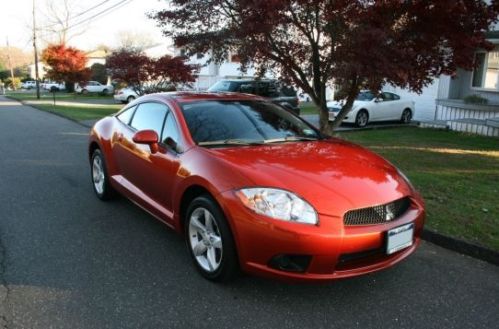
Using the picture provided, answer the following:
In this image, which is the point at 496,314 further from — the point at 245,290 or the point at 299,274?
the point at 245,290

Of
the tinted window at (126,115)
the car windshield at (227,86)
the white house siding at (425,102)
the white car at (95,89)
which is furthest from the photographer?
the white car at (95,89)

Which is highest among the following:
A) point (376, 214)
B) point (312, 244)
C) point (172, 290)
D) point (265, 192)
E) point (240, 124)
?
point (240, 124)

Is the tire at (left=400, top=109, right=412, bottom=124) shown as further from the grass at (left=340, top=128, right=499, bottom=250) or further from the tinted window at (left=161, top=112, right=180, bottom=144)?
the tinted window at (left=161, top=112, right=180, bottom=144)

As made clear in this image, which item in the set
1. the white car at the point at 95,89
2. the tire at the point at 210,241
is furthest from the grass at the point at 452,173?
the white car at the point at 95,89

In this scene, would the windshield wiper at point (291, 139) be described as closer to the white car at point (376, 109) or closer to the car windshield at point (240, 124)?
the car windshield at point (240, 124)

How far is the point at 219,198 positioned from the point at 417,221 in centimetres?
159

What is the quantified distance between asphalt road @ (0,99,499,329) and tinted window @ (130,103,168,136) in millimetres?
1095

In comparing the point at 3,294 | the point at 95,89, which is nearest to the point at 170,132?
the point at 3,294

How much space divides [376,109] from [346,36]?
10235mm

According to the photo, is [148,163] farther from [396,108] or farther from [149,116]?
[396,108]

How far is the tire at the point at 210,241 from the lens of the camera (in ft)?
11.7

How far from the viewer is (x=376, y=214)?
3496mm

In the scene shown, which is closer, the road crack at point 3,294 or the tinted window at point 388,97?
the road crack at point 3,294

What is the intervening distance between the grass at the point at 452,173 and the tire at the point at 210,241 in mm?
2430
